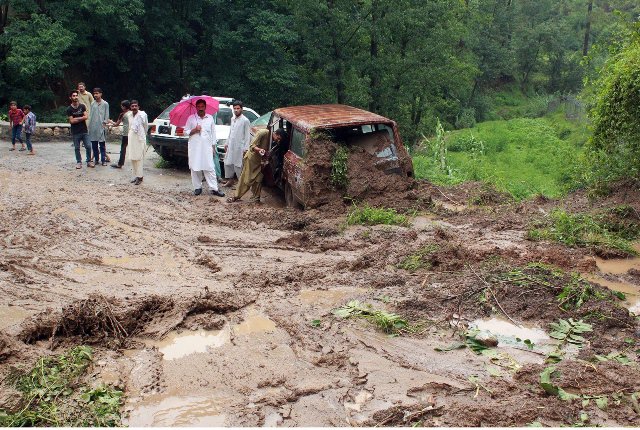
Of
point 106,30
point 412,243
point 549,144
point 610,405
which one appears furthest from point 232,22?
point 610,405

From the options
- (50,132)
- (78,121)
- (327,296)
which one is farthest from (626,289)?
(50,132)

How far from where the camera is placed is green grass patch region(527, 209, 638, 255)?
28.1 ft

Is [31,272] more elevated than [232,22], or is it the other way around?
[232,22]

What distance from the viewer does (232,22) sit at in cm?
2488

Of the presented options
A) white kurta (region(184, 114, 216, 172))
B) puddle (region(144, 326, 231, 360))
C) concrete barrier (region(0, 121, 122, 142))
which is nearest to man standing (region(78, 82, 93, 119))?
white kurta (region(184, 114, 216, 172))

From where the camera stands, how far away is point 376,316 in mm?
6121

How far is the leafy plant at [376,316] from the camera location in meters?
5.96

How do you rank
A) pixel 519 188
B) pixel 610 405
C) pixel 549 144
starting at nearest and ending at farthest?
pixel 610 405, pixel 519 188, pixel 549 144

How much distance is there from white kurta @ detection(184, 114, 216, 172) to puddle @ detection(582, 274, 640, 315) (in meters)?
6.96

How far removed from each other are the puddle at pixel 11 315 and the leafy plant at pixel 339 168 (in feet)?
16.6

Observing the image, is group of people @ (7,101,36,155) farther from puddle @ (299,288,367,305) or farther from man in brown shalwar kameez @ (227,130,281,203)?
puddle @ (299,288,367,305)

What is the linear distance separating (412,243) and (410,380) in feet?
11.7

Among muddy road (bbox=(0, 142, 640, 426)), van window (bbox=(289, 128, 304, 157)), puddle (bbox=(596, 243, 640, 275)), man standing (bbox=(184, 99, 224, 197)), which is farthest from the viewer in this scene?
man standing (bbox=(184, 99, 224, 197))

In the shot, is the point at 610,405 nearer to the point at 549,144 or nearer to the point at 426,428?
the point at 426,428
